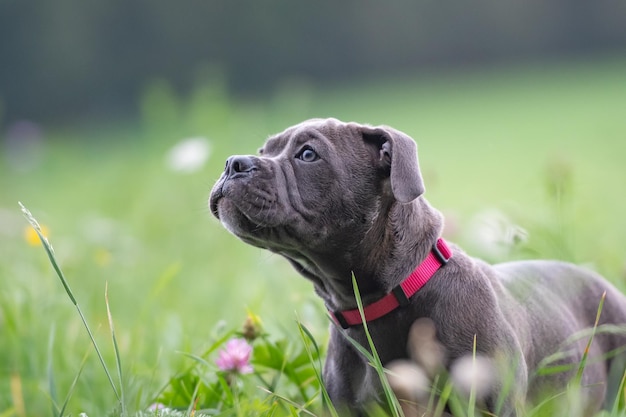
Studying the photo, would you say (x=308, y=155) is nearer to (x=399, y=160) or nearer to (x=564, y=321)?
(x=399, y=160)

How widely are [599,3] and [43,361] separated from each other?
2220 centimetres

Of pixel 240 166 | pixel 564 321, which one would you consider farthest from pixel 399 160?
pixel 564 321

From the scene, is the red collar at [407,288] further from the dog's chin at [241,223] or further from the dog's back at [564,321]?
the dog's chin at [241,223]

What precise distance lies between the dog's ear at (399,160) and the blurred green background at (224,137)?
0.64 metres

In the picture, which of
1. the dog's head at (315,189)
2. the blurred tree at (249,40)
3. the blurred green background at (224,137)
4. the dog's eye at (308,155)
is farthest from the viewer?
the blurred tree at (249,40)

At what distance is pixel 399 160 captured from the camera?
2967mm

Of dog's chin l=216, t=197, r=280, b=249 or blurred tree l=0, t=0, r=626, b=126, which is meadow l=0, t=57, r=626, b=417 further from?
blurred tree l=0, t=0, r=626, b=126

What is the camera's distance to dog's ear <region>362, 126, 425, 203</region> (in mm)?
2891

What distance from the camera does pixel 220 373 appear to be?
3.19m

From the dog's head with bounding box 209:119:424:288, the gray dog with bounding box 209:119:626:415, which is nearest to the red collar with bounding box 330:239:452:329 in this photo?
the gray dog with bounding box 209:119:626:415

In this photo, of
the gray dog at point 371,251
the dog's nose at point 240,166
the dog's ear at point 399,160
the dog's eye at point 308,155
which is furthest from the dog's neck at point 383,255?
the dog's nose at point 240,166

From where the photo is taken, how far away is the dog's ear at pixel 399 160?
9.48 ft

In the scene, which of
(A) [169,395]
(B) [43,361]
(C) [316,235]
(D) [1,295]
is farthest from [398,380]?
(D) [1,295]

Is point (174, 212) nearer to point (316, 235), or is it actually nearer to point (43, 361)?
point (43, 361)
